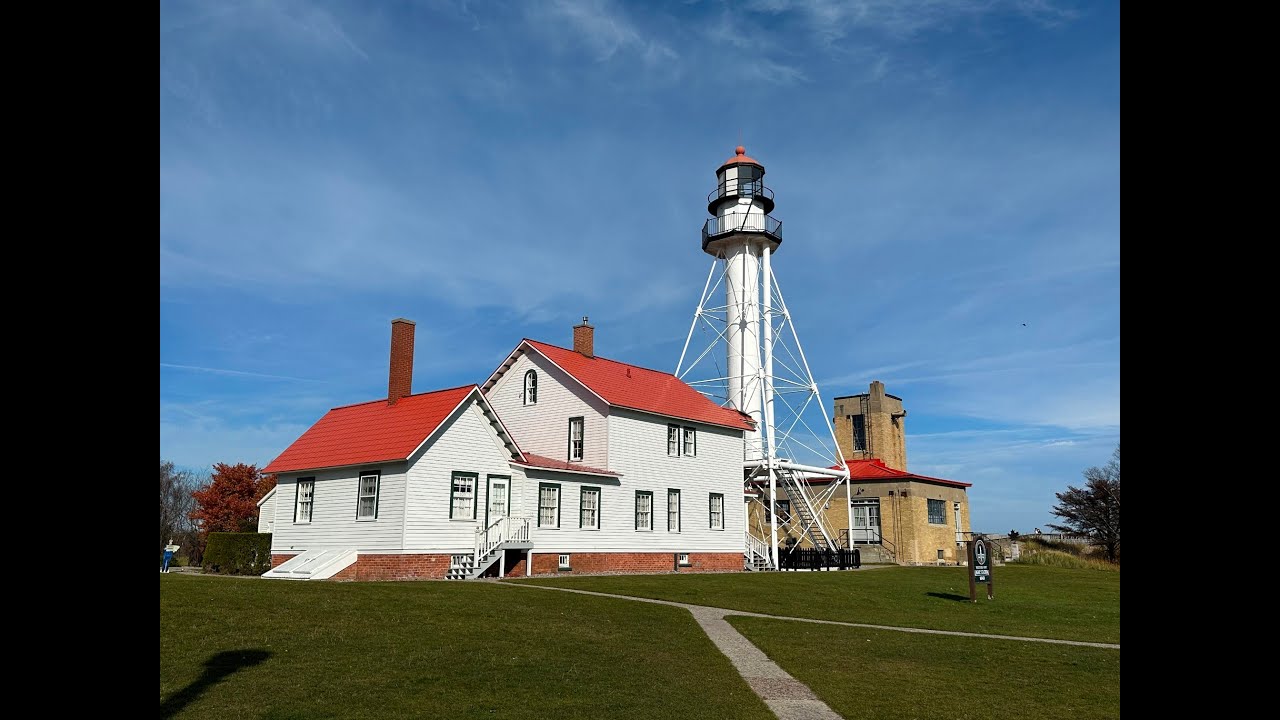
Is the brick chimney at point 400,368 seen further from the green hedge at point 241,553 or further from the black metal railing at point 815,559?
the black metal railing at point 815,559

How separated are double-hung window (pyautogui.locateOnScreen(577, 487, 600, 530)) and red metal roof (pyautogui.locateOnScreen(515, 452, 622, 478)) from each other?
74 centimetres

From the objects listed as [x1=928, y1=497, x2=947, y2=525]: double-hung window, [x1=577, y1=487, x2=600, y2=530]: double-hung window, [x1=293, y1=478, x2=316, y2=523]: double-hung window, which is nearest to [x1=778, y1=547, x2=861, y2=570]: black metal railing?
[x1=928, y1=497, x2=947, y2=525]: double-hung window

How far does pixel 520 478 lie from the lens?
30641 mm

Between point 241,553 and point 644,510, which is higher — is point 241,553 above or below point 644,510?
below

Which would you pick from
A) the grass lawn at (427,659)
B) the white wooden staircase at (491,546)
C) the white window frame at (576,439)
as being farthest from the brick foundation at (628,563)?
the grass lawn at (427,659)

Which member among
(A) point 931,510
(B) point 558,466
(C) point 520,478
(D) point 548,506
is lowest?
(A) point 931,510

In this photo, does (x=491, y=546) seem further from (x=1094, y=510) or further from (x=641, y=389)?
(x=1094, y=510)

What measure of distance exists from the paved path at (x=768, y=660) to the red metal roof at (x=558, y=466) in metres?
8.68

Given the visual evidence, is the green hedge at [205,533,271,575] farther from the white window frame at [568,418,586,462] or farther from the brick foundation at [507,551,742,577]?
the white window frame at [568,418,586,462]

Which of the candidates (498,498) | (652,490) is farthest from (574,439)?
(498,498)

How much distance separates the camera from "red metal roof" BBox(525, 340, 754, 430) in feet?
115

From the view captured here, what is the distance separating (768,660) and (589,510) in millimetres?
20240
